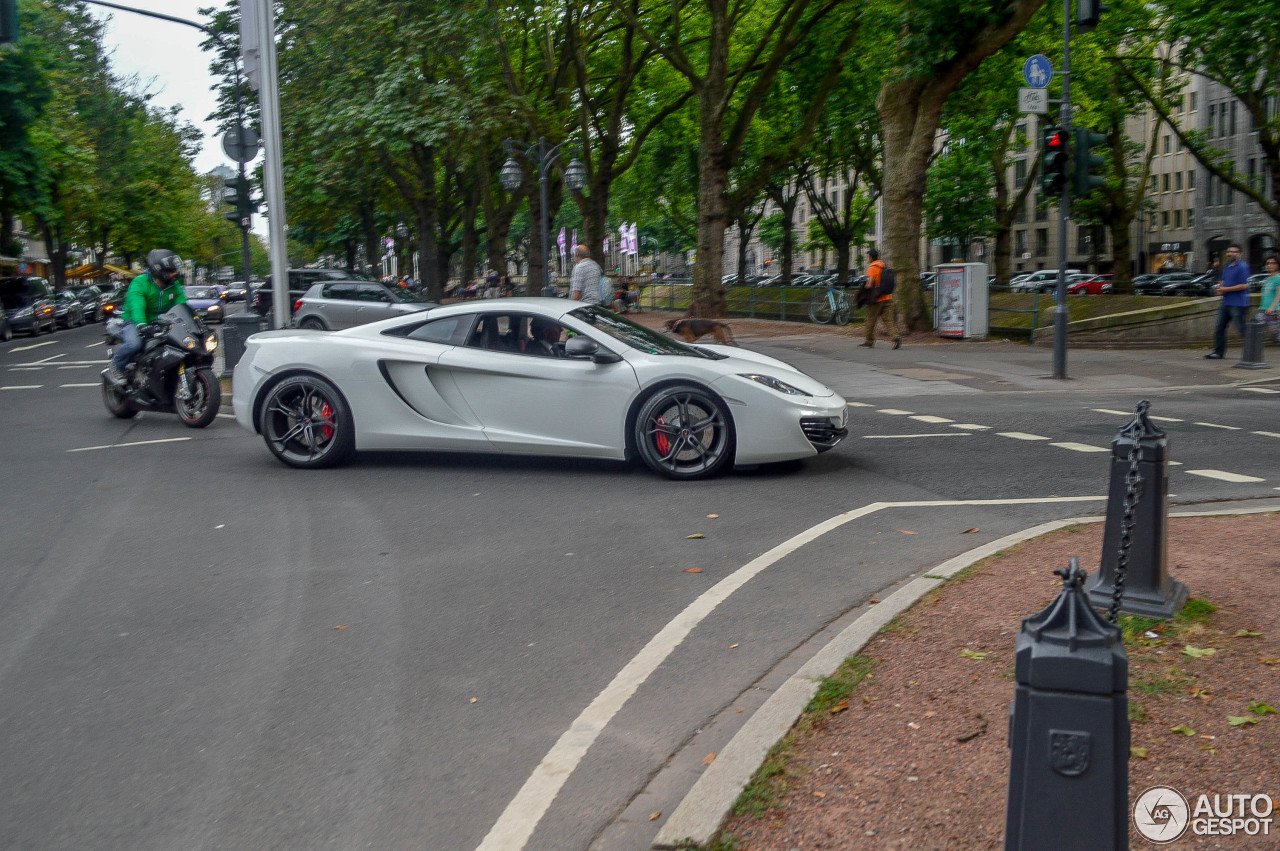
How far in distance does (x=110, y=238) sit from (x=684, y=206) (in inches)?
1422

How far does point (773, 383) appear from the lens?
8.86 meters

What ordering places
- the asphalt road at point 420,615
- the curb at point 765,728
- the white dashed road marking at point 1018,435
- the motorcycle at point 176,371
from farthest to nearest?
the motorcycle at point 176,371 → the white dashed road marking at point 1018,435 → the asphalt road at point 420,615 → the curb at point 765,728

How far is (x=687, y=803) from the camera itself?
3.44 m

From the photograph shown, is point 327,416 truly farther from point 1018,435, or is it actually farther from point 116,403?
point 1018,435

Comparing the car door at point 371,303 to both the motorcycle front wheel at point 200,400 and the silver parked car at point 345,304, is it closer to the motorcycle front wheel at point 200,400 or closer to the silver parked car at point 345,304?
the silver parked car at point 345,304

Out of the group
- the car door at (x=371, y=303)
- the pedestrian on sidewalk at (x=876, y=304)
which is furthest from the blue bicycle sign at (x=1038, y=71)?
the car door at (x=371, y=303)

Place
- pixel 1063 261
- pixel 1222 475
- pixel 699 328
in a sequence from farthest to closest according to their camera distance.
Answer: pixel 699 328, pixel 1063 261, pixel 1222 475

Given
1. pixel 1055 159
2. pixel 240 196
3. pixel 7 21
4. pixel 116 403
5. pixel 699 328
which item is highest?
pixel 7 21

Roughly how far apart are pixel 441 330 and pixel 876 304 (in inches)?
592

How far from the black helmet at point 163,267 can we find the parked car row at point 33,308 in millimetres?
23921

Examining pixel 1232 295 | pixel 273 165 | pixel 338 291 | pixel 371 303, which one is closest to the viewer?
pixel 273 165

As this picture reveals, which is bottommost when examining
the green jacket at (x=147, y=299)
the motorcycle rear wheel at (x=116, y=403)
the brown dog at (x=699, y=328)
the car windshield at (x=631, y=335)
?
the motorcycle rear wheel at (x=116, y=403)

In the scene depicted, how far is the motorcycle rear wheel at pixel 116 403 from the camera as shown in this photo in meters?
13.2

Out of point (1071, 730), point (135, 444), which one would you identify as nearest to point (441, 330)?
point (135, 444)
